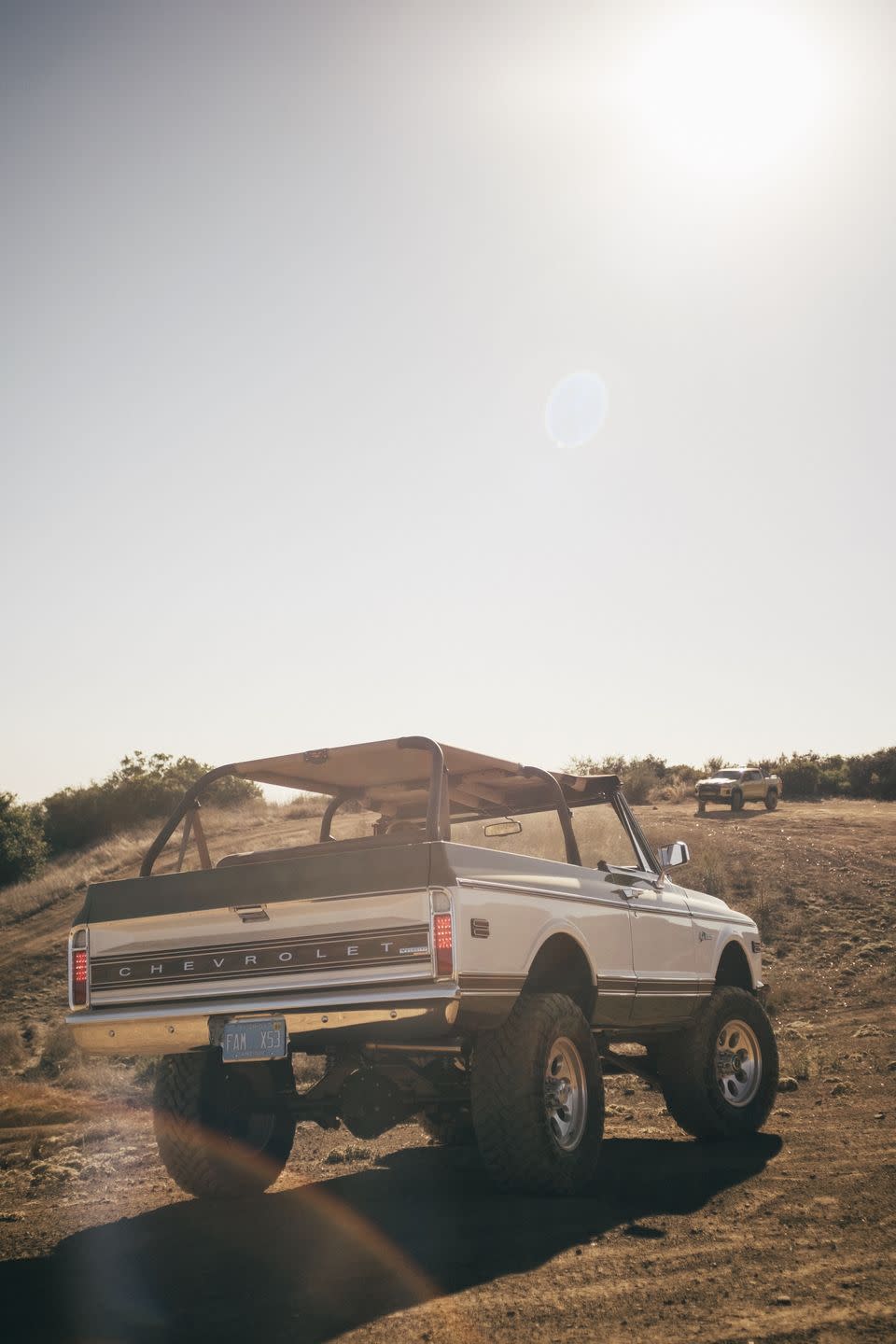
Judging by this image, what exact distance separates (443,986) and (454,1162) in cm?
282

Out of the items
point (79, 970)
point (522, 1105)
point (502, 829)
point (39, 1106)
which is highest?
point (502, 829)

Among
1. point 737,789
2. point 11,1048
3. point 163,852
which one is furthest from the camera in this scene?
point 737,789

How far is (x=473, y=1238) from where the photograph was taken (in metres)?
4.87

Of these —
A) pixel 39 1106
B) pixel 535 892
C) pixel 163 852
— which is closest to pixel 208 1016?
pixel 535 892

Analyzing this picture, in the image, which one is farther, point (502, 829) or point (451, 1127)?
point (451, 1127)

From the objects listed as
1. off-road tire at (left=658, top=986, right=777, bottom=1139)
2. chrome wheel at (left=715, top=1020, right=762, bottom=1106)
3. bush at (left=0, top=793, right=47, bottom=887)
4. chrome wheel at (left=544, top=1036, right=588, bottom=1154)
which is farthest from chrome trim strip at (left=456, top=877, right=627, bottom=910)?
bush at (left=0, top=793, right=47, bottom=887)

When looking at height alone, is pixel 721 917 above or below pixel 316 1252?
above

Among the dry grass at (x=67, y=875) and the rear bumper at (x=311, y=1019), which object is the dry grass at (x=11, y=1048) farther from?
the rear bumper at (x=311, y=1019)

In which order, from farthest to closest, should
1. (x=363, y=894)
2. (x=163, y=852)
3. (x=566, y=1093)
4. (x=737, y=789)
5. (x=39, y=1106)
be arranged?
(x=737, y=789), (x=163, y=852), (x=39, y=1106), (x=566, y=1093), (x=363, y=894)

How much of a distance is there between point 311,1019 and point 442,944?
69cm

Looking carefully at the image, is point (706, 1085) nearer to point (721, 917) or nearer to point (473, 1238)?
point (721, 917)

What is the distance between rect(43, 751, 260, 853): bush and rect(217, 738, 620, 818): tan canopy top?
40.6m

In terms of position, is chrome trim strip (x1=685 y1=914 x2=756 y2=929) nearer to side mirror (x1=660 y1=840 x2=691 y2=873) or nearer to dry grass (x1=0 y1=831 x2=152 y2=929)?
side mirror (x1=660 y1=840 x2=691 y2=873)

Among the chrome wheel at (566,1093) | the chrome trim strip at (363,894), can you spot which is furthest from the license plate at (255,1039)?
the chrome wheel at (566,1093)
